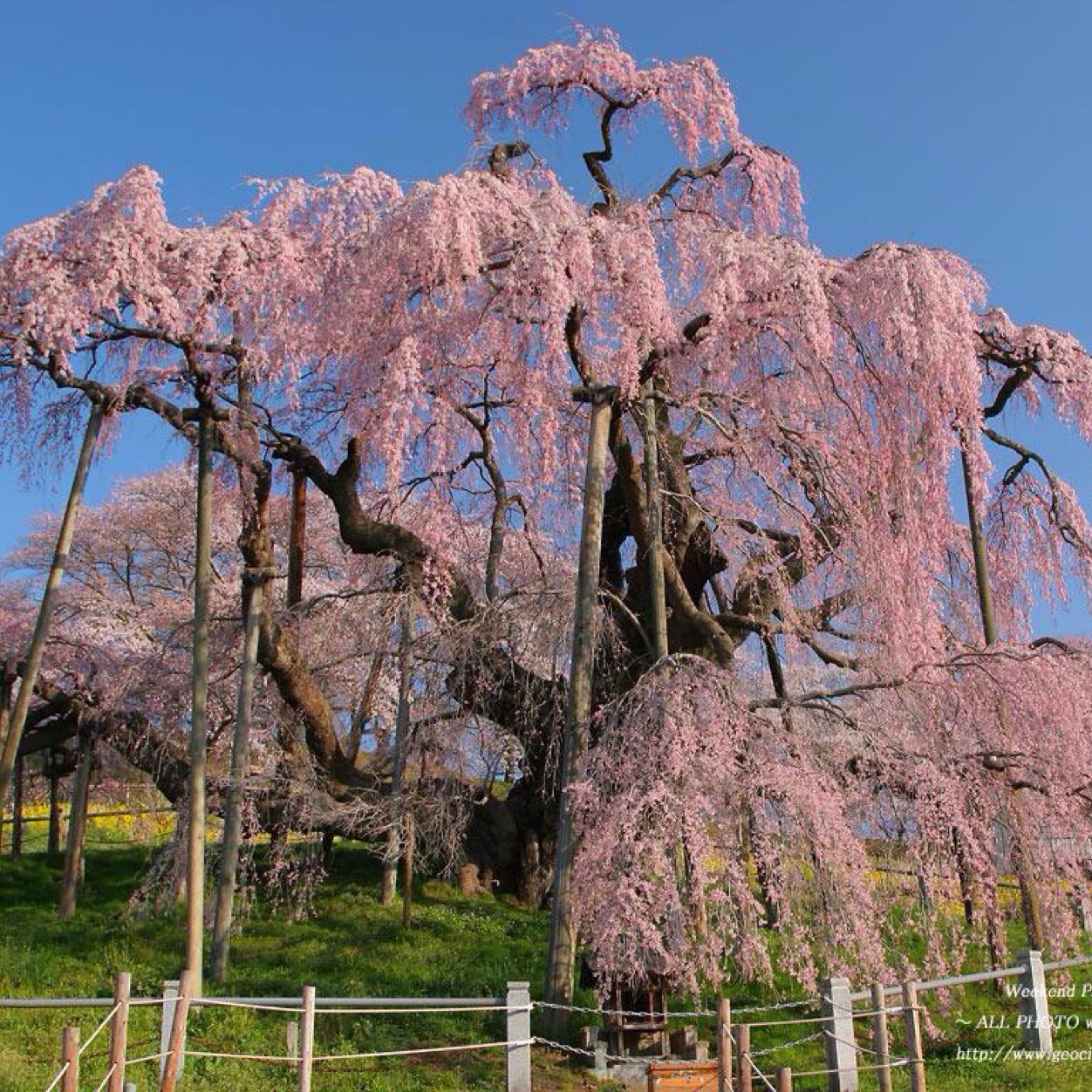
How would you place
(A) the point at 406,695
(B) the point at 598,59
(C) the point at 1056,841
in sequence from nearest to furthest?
1. (C) the point at 1056,841
2. (B) the point at 598,59
3. (A) the point at 406,695

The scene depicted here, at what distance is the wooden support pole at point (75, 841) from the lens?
1584 cm

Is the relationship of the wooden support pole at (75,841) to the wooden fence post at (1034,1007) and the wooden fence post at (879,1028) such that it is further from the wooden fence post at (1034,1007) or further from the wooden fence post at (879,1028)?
the wooden fence post at (1034,1007)

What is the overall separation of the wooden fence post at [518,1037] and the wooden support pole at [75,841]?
9266 millimetres

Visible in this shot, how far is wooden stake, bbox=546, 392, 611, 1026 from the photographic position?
33.2 ft

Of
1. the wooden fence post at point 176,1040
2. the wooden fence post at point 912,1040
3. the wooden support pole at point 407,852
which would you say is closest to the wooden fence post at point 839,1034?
the wooden fence post at point 912,1040

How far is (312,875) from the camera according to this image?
49.4 feet

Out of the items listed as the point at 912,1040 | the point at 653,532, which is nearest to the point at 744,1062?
the point at 912,1040

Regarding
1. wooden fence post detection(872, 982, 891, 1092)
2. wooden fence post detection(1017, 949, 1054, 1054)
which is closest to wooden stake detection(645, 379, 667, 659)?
wooden fence post detection(872, 982, 891, 1092)

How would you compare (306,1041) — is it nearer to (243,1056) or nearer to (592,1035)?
(243,1056)

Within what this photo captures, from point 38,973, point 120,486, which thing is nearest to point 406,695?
point 38,973

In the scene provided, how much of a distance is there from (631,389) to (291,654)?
17.9 feet

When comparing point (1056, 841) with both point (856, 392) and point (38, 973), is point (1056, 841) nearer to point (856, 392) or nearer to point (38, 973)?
point (856, 392)

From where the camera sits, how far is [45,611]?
33.2 ft

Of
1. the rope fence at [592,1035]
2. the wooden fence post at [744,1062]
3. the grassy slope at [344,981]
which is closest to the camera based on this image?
the wooden fence post at [744,1062]
